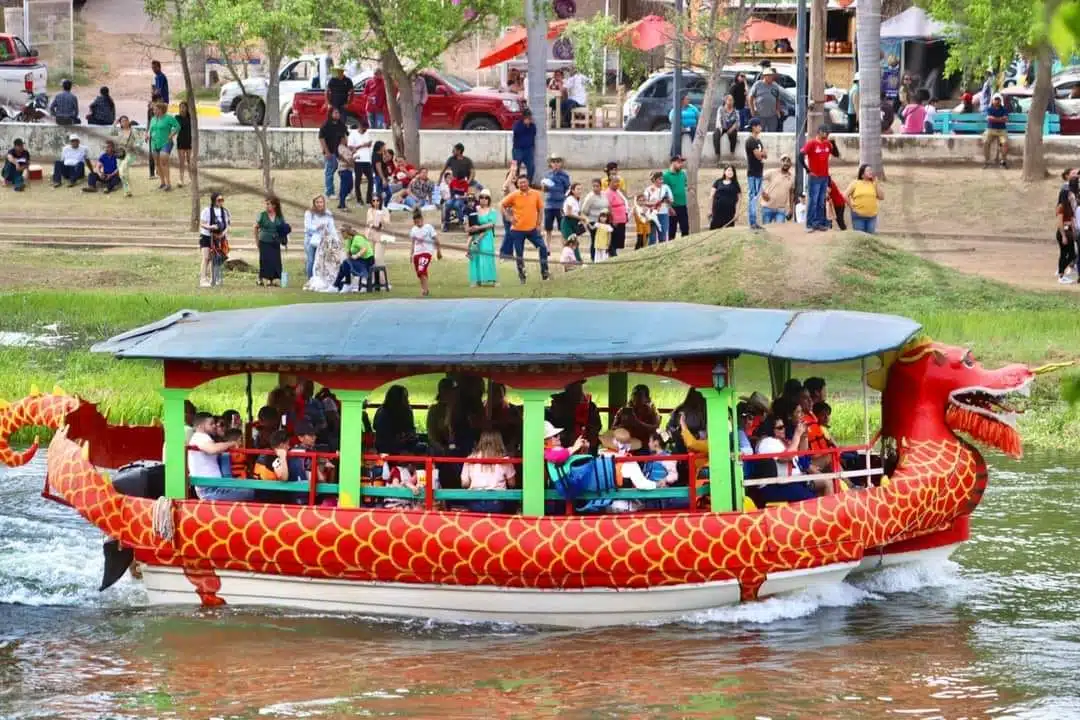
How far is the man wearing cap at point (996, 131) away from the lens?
35.4 metres

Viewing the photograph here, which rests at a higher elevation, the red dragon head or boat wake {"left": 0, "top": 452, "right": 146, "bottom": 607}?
the red dragon head

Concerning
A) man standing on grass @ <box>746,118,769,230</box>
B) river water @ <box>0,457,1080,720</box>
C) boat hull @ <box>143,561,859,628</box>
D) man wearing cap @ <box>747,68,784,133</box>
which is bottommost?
river water @ <box>0,457,1080,720</box>

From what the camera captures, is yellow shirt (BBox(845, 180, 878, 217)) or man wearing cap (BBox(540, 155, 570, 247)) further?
man wearing cap (BBox(540, 155, 570, 247))

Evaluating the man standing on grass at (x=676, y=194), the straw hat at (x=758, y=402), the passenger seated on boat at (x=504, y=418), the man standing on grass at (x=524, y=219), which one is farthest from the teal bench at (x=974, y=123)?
the passenger seated on boat at (x=504, y=418)

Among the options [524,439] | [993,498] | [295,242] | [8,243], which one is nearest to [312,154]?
[295,242]

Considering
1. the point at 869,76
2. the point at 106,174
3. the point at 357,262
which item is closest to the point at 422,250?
the point at 357,262

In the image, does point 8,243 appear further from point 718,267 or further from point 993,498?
point 993,498

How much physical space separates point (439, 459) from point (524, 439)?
2.06 ft

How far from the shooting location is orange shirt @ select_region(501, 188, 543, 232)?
89.0 feet

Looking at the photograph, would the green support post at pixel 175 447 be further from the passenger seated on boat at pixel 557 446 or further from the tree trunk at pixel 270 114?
the tree trunk at pixel 270 114

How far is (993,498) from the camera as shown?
17172mm

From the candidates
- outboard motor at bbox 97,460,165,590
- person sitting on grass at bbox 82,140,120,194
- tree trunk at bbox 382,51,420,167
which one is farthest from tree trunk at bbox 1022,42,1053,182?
outboard motor at bbox 97,460,165,590

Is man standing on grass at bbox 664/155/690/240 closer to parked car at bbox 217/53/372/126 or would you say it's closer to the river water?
parked car at bbox 217/53/372/126

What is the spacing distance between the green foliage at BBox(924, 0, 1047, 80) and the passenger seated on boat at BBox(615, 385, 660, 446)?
18.9m
